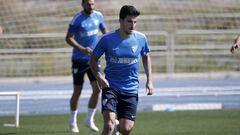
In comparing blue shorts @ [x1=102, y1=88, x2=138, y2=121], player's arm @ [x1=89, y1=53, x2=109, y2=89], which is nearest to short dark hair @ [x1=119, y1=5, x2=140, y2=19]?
player's arm @ [x1=89, y1=53, x2=109, y2=89]

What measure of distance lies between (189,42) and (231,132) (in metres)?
13.2

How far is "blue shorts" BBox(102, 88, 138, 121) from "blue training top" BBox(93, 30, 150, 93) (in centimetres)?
7

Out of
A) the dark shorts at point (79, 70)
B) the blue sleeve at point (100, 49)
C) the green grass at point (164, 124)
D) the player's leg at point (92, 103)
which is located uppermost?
the blue sleeve at point (100, 49)

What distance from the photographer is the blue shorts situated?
9.07m

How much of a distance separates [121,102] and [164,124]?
3.96 m

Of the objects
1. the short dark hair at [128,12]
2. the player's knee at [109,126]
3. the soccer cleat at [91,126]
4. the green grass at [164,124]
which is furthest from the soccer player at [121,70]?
the soccer cleat at [91,126]

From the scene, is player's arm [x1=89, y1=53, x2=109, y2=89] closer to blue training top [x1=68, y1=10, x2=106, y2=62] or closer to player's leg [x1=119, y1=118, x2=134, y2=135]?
player's leg [x1=119, y1=118, x2=134, y2=135]

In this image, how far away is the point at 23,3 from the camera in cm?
2486

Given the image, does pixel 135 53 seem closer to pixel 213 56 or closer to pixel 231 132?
pixel 231 132

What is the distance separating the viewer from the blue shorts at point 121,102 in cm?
907

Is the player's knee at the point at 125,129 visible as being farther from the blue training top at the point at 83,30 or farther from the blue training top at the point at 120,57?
the blue training top at the point at 83,30

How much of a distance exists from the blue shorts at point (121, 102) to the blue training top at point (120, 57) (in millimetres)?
75

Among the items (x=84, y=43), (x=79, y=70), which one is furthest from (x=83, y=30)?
(x=79, y=70)

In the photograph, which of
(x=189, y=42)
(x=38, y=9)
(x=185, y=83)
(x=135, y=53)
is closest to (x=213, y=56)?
(x=189, y=42)
